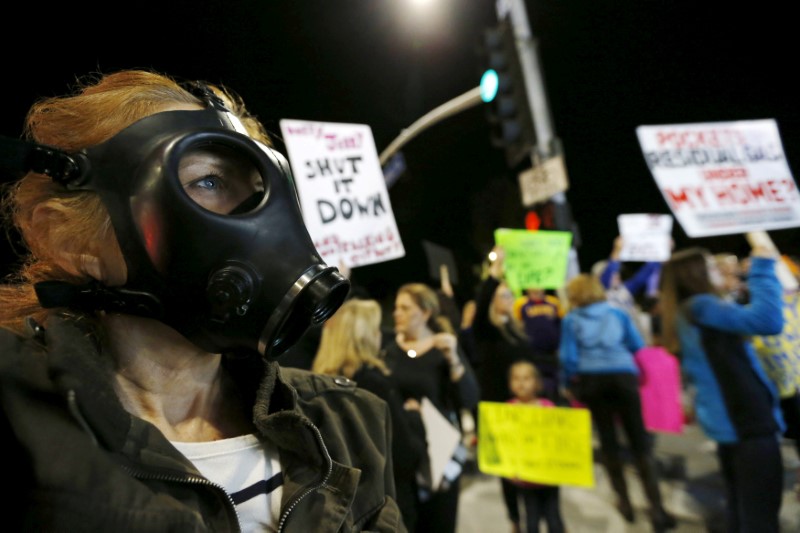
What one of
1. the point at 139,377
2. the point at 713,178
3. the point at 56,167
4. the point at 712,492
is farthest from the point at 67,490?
the point at 712,492

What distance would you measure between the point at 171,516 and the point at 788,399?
4248mm

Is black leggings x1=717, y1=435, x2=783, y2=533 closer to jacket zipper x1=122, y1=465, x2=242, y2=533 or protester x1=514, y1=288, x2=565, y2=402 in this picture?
protester x1=514, y1=288, x2=565, y2=402

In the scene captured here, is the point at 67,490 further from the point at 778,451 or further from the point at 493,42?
the point at 493,42

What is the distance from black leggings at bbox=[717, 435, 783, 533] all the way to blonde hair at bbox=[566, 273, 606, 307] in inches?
65.8

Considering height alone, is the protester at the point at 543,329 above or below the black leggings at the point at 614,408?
above

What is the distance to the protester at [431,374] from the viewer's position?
395cm

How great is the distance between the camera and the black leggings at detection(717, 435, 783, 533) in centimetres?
378

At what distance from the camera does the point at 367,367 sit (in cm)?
379

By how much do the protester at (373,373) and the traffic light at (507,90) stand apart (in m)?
3.47

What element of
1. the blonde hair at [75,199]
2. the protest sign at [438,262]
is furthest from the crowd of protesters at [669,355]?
the blonde hair at [75,199]

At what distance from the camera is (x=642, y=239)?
8703 millimetres

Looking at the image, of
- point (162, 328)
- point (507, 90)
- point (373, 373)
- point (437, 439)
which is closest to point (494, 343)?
point (437, 439)

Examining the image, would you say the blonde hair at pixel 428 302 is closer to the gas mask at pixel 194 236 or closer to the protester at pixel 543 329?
the protester at pixel 543 329

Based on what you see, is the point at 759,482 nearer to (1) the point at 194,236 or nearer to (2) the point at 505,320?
(2) the point at 505,320
